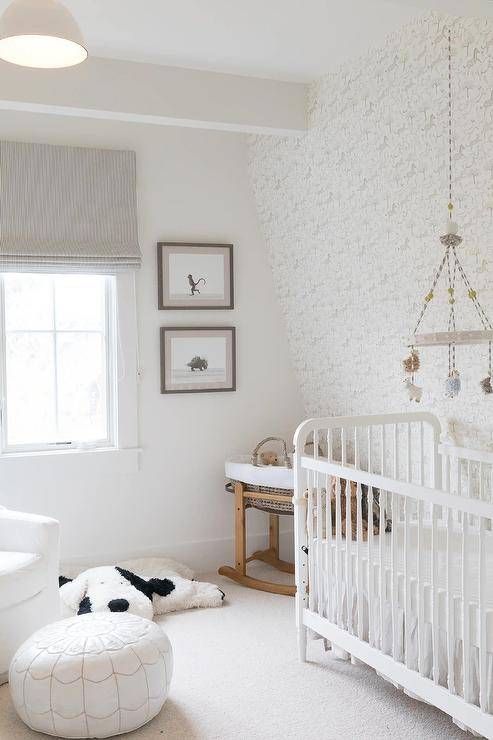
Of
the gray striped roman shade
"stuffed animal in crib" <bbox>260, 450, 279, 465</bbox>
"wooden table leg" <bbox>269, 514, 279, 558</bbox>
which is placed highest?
the gray striped roman shade

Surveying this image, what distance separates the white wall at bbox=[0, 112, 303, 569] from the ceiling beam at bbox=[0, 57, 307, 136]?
58 centimetres

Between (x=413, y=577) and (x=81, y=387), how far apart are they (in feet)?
6.78

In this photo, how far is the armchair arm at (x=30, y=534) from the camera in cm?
304

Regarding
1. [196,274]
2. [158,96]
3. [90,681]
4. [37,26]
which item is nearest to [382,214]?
[158,96]

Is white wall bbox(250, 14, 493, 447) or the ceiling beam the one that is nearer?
white wall bbox(250, 14, 493, 447)

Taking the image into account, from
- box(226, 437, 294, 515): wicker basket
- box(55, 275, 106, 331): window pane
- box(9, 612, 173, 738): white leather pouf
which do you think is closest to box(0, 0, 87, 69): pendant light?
box(9, 612, 173, 738): white leather pouf

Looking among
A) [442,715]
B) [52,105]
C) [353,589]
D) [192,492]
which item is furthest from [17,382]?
[442,715]

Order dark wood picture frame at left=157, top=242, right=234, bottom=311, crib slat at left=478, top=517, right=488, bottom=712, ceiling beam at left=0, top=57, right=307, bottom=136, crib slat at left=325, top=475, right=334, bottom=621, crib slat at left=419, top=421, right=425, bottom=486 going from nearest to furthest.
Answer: crib slat at left=478, top=517, right=488, bottom=712 < crib slat at left=325, top=475, right=334, bottom=621 < crib slat at left=419, top=421, right=425, bottom=486 < ceiling beam at left=0, top=57, right=307, bottom=136 < dark wood picture frame at left=157, top=242, right=234, bottom=311

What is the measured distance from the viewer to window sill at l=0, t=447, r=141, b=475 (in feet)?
12.4

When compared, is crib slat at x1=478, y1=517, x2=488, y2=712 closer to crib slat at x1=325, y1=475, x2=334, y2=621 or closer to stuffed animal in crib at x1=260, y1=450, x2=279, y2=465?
crib slat at x1=325, y1=475, x2=334, y2=621

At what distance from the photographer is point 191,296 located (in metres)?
4.07

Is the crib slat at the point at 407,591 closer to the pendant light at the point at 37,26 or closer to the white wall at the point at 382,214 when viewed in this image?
the white wall at the point at 382,214

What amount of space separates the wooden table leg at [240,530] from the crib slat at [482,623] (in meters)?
1.95

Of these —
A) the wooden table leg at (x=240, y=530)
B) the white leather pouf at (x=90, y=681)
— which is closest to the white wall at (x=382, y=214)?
the wooden table leg at (x=240, y=530)
